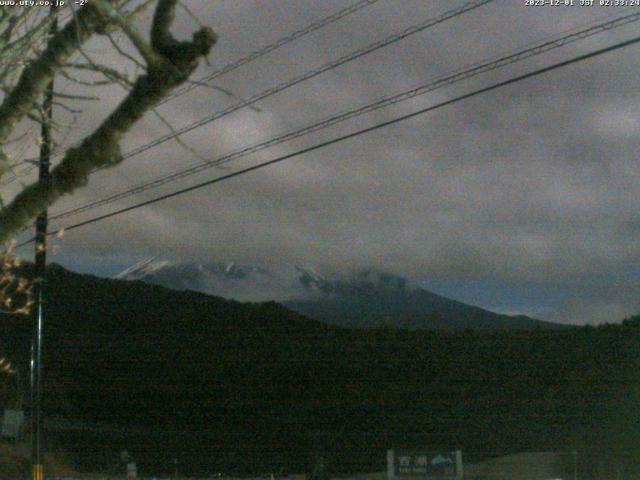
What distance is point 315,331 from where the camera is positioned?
23766 mm

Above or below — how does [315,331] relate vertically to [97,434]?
above

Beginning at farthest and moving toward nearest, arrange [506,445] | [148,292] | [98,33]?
[148,292] → [506,445] → [98,33]

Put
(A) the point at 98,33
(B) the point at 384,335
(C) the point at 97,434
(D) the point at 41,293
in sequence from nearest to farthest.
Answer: (A) the point at 98,33, (D) the point at 41,293, (B) the point at 384,335, (C) the point at 97,434

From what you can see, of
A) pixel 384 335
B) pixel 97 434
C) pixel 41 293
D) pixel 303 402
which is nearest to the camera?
pixel 41 293

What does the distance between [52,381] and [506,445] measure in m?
12.7

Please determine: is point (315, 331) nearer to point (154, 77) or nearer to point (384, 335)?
point (384, 335)

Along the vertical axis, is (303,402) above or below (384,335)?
below

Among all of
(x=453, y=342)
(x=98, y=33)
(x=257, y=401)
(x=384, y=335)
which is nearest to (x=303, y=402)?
(x=257, y=401)

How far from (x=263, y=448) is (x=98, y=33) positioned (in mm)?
19470

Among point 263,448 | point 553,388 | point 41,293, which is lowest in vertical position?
point 263,448

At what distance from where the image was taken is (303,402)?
2342 cm

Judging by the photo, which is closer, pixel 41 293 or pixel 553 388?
pixel 41 293

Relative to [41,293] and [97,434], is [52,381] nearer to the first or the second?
[97,434]

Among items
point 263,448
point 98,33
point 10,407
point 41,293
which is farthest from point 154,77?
point 10,407
